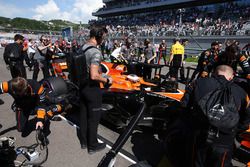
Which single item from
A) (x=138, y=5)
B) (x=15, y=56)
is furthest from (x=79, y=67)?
(x=138, y=5)

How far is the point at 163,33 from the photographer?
24.2 metres

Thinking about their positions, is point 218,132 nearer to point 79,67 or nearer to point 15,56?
point 79,67

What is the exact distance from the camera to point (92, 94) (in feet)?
10.7

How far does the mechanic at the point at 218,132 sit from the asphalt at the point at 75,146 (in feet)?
4.21

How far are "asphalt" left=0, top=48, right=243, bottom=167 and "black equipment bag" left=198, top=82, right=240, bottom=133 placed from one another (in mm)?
1565

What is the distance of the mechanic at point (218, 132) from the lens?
2.05m

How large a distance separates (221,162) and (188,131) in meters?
0.39

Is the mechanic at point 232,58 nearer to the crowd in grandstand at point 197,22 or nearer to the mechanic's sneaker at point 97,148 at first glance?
the mechanic's sneaker at point 97,148

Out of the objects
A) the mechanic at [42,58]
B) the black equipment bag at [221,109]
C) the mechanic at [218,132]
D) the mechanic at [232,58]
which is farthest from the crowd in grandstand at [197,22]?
the black equipment bag at [221,109]

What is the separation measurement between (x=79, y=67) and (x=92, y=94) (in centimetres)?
44

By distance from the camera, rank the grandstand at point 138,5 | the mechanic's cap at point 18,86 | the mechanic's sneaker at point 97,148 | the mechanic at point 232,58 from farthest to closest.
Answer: the grandstand at point 138,5 < the mechanic at point 232,58 < the mechanic's sneaker at point 97,148 < the mechanic's cap at point 18,86

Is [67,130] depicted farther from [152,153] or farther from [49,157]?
[152,153]

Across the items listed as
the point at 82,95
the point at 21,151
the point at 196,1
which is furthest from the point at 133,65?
the point at 196,1

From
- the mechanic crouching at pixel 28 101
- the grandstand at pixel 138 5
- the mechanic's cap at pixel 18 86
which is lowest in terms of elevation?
the mechanic crouching at pixel 28 101
